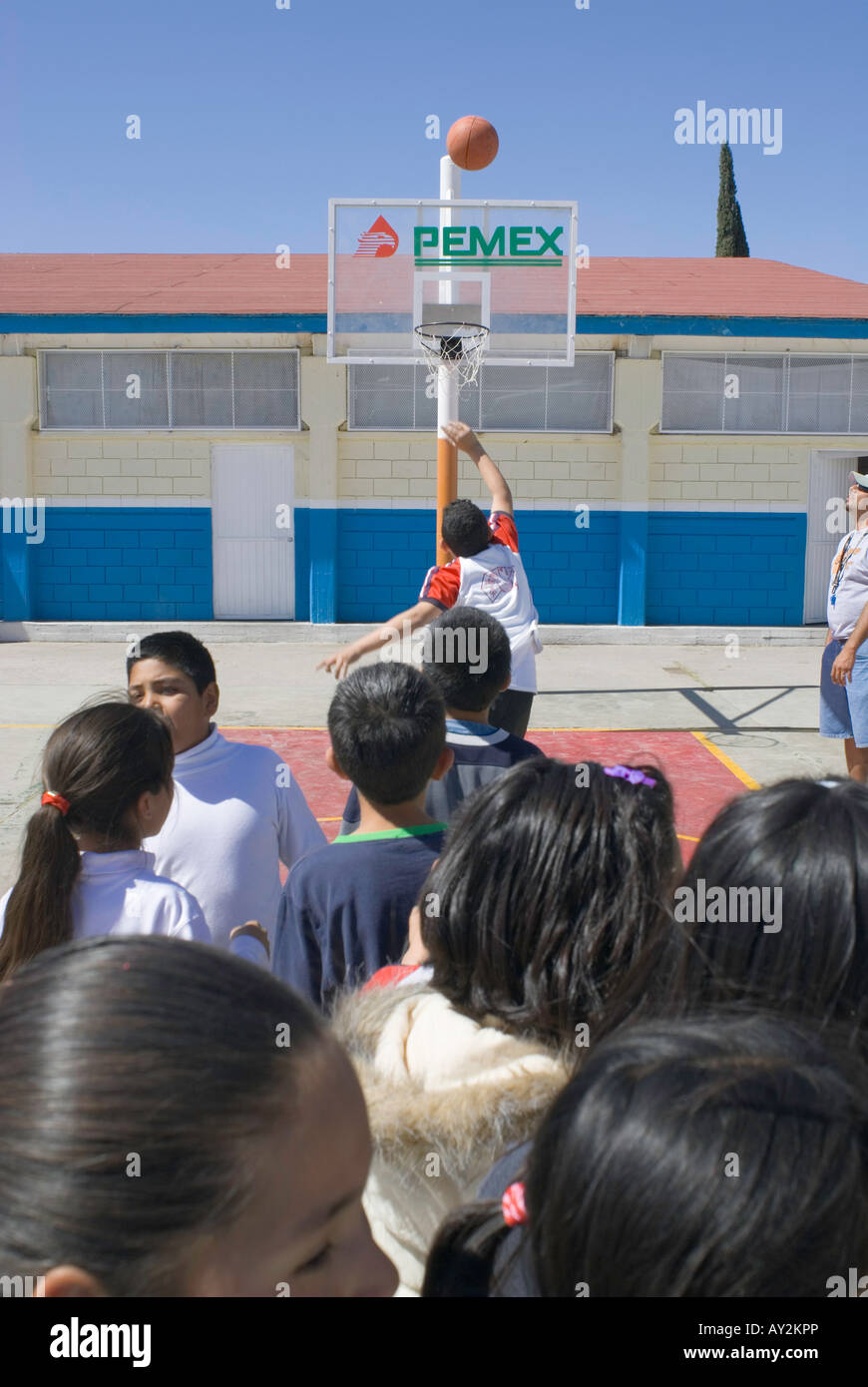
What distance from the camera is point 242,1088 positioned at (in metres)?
0.97

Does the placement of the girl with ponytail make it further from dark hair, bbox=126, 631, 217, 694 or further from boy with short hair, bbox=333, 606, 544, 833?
boy with short hair, bbox=333, 606, 544, 833

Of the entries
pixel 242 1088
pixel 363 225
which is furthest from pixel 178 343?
pixel 242 1088

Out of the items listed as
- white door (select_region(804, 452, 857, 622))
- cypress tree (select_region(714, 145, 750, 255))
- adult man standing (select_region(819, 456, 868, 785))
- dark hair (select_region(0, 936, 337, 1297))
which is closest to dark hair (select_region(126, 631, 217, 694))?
dark hair (select_region(0, 936, 337, 1297))

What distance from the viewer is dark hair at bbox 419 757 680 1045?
160 centimetres

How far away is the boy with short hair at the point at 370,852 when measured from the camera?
235 cm

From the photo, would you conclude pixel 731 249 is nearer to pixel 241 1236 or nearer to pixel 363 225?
pixel 363 225

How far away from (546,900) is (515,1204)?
0.60m

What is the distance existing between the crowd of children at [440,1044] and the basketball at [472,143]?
777 cm

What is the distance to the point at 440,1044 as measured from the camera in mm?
1527

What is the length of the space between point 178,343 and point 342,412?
2.30 m

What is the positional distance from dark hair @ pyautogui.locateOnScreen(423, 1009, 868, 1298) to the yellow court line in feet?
20.4
